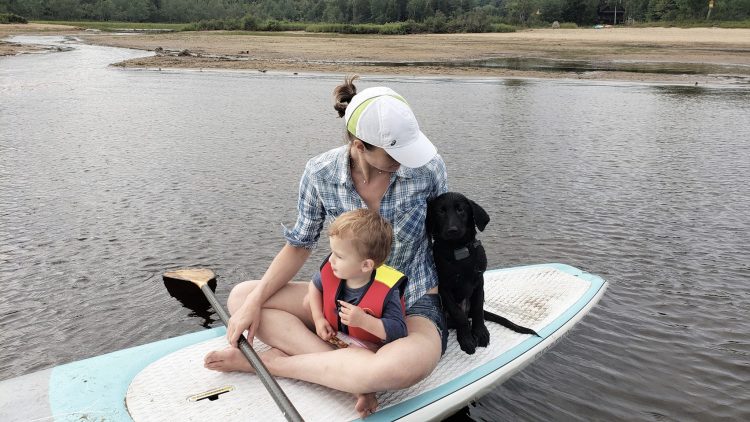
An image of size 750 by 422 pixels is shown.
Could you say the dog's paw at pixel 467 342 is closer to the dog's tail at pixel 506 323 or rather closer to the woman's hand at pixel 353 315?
the dog's tail at pixel 506 323

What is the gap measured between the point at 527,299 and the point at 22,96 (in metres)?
18.8

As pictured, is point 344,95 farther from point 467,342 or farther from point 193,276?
point 193,276

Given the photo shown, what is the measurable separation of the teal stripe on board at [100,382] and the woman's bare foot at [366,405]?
44.4 inches

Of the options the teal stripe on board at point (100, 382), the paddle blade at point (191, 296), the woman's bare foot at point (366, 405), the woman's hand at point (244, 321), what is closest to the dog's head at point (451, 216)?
the woman's bare foot at point (366, 405)

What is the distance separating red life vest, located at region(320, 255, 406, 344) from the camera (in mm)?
2977

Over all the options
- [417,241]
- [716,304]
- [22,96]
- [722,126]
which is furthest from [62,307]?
[22,96]

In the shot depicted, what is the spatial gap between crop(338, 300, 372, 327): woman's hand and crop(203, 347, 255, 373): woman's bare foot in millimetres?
748

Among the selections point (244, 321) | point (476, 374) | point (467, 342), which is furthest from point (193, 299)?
point (476, 374)

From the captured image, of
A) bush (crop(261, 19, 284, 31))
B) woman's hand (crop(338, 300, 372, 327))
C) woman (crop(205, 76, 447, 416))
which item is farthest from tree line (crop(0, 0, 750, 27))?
woman's hand (crop(338, 300, 372, 327))

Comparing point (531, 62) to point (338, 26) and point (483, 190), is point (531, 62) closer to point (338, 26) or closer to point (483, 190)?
point (483, 190)

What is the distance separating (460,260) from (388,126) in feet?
3.11

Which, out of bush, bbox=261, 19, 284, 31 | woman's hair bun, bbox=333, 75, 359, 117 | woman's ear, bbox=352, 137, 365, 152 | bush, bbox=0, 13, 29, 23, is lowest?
woman's ear, bbox=352, 137, 365, 152

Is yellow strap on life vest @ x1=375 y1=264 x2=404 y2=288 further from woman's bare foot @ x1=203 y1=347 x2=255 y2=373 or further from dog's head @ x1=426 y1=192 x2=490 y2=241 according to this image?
woman's bare foot @ x1=203 y1=347 x2=255 y2=373

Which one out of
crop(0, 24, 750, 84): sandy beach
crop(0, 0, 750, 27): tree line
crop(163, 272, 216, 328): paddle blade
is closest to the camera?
crop(163, 272, 216, 328): paddle blade
